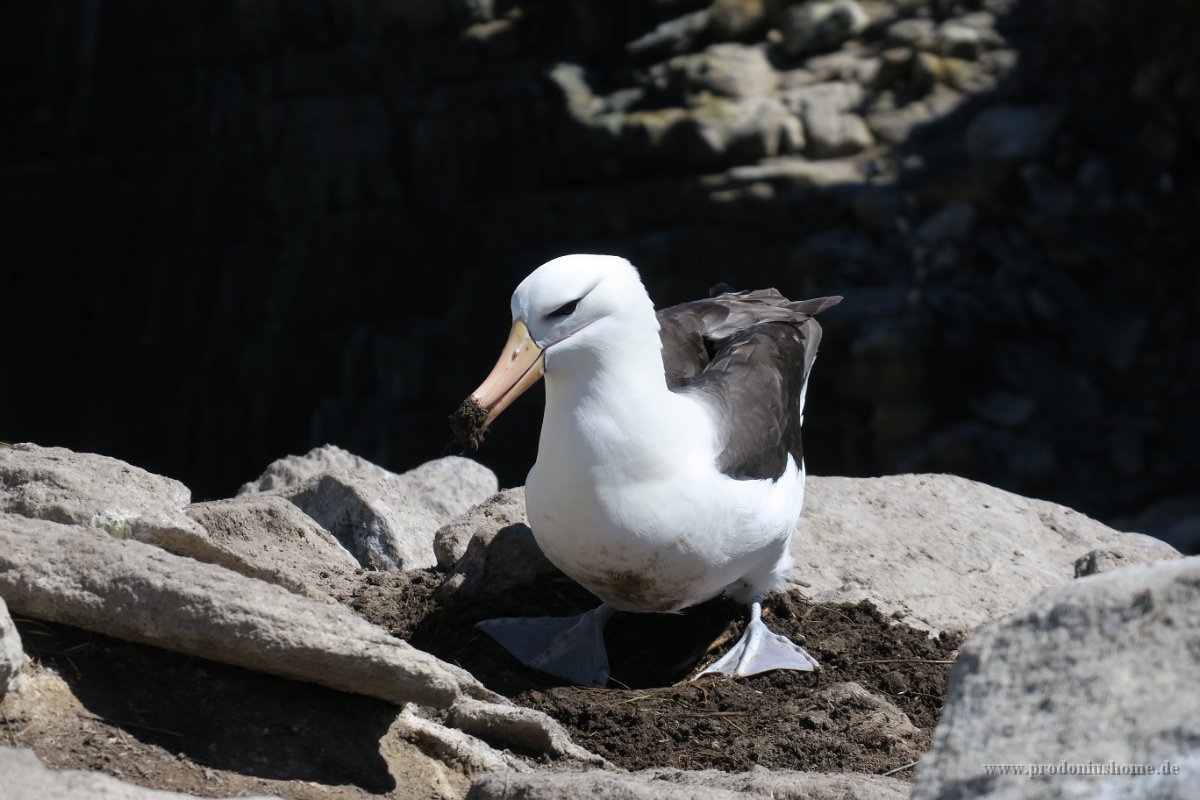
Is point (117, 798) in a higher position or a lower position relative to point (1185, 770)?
lower

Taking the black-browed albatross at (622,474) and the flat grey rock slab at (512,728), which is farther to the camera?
the black-browed albatross at (622,474)

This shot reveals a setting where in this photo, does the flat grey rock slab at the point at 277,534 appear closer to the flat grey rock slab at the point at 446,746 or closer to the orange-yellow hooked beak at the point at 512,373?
the orange-yellow hooked beak at the point at 512,373

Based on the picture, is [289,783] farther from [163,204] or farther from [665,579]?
[163,204]

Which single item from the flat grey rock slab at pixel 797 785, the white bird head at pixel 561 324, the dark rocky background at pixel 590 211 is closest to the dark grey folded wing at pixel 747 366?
the white bird head at pixel 561 324

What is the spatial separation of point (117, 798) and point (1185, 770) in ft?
4.92

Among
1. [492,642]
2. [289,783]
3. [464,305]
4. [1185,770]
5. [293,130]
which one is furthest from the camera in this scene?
[293,130]

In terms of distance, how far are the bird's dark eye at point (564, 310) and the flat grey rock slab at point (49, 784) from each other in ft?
6.44

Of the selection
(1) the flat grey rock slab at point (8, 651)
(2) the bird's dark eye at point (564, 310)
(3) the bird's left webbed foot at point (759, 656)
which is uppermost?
(1) the flat grey rock slab at point (8, 651)

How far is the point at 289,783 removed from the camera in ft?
8.98

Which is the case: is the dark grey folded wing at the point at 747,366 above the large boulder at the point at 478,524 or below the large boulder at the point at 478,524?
above

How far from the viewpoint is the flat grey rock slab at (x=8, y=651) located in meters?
2.54

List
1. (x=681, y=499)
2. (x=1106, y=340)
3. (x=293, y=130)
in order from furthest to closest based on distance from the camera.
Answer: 1. (x=293, y=130)
2. (x=1106, y=340)
3. (x=681, y=499)

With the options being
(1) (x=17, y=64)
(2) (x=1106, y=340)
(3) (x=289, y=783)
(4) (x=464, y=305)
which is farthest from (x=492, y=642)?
(1) (x=17, y=64)

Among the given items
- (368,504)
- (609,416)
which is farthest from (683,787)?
(368,504)
